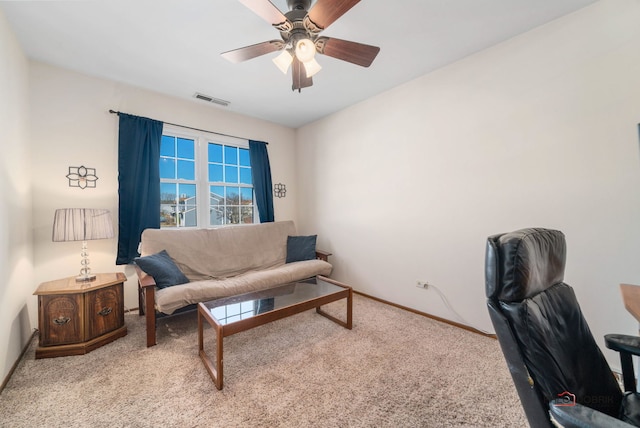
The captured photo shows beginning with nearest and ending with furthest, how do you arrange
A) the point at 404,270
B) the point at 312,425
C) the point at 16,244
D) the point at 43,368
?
the point at 312,425 → the point at 43,368 → the point at 16,244 → the point at 404,270

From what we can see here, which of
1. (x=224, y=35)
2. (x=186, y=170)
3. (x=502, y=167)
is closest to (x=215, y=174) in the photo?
(x=186, y=170)

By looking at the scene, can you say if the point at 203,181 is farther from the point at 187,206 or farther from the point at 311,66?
the point at 311,66

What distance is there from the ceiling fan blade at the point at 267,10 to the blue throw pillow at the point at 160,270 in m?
2.20

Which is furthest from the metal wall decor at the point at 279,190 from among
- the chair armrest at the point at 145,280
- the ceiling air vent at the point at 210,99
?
the chair armrest at the point at 145,280

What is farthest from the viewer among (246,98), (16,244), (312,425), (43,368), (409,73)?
(246,98)

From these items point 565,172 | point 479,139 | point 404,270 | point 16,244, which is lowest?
point 404,270

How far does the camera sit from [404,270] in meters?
2.93

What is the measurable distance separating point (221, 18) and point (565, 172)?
9.33 ft

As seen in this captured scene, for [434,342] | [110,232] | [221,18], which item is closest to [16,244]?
[110,232]

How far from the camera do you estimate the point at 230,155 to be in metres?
3.78

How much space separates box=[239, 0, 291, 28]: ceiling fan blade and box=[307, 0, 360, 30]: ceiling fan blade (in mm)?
176

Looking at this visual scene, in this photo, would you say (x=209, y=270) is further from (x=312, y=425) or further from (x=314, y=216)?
(x=312, y=425)

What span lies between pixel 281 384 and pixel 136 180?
263cm

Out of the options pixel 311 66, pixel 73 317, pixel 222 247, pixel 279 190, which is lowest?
pixel 73 317
